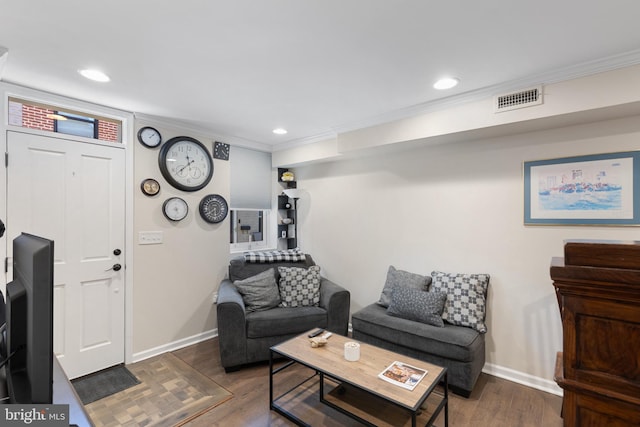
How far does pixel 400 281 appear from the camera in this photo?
3035 mm

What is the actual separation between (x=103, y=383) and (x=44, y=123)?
2.34 meters

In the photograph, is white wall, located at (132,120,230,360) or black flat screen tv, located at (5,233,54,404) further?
white wall, located at (132,120,230,360)

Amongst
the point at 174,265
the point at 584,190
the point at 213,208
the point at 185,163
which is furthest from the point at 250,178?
the point at 584,190

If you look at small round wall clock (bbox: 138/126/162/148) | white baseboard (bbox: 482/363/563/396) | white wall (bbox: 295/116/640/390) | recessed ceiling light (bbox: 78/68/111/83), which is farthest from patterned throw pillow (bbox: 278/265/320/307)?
recessed ceiling light (bbox: 78/68/111/83)

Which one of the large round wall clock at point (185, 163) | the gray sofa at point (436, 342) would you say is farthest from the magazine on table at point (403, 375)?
the large round wall clock at point (185, 163)

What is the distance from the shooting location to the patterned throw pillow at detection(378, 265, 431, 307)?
2939mm

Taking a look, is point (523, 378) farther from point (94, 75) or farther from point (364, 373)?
point (94, 75)

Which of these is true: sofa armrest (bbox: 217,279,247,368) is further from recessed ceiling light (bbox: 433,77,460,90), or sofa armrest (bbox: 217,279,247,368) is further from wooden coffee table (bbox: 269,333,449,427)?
recessed ceiling light (bbox: 433,77,460,90)

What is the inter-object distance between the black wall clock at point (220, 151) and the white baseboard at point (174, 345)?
6.90ft

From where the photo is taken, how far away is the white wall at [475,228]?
7.97 feet

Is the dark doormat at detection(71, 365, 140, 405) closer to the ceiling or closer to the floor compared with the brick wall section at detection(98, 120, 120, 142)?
closer to the floor

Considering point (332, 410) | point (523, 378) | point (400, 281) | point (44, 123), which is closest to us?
point (332, 410)

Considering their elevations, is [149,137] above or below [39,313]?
above

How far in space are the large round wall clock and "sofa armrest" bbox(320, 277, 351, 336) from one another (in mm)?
1906
